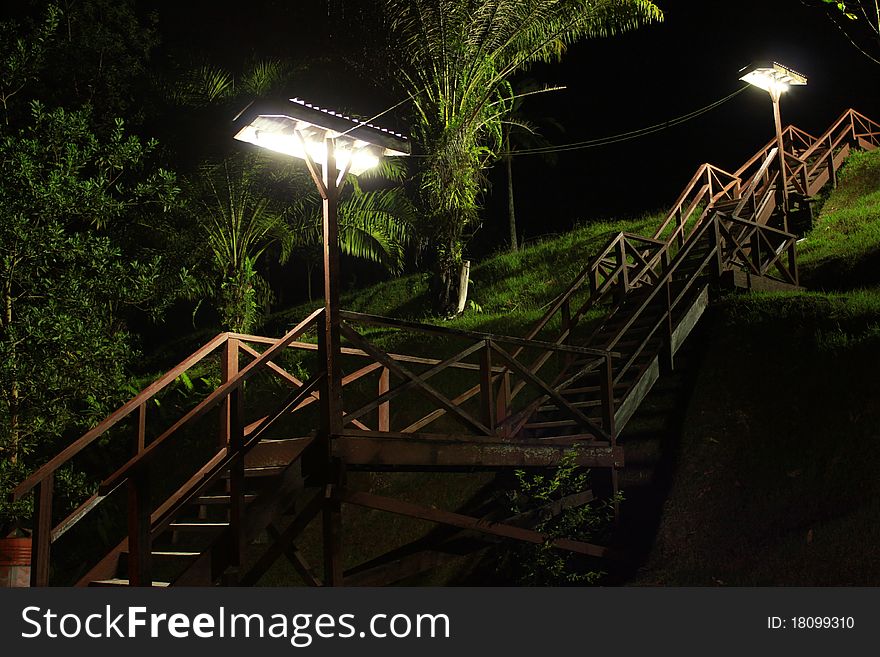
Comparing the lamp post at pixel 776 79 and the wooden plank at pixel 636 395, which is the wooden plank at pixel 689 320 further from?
the lamp post at pixel 776 79

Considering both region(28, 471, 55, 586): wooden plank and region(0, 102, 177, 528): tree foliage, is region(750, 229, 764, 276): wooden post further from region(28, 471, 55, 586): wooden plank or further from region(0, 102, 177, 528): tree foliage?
region(28, 471, 55, 586): wooden plank

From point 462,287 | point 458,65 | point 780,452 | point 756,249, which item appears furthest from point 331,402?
point 458,65

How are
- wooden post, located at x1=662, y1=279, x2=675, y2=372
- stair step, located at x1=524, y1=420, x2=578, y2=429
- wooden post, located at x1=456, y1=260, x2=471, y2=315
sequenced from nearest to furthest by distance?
stair step, located at x1=524, y1=420, x2=578, y2=429 → wooden post, located at x1=662, y1=279, x2=675, y2=372 → wooden post, located at x1=456, y1=260, x2=471, y2=315

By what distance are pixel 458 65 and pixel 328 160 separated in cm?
1039

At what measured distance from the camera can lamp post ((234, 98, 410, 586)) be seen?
7641 mm

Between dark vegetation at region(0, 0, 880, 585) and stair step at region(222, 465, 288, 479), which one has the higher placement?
dark vegetation at region(0, 0, 880, 585)

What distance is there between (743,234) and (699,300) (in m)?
2.59

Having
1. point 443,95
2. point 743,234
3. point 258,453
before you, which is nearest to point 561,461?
point 258,453

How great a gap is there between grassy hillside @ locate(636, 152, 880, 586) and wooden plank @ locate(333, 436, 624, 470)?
1.02 metres

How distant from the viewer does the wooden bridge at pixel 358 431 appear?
22.9ft

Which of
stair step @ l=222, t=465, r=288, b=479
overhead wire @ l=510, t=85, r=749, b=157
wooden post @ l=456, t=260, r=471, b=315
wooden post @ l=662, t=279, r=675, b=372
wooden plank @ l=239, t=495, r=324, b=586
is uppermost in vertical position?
overhead wire @ l=510, t=85, r=749, b=157

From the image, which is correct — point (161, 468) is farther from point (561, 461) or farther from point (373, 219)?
point (561, 461)

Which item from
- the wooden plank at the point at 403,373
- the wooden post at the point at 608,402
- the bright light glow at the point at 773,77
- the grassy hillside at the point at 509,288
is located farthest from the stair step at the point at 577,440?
the bright light glow at the point at 773,77

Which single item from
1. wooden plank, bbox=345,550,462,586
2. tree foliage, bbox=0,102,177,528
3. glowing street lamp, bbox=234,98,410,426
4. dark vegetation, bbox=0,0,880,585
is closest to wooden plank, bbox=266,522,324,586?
wooden plank, bbox=345,550,462,586
